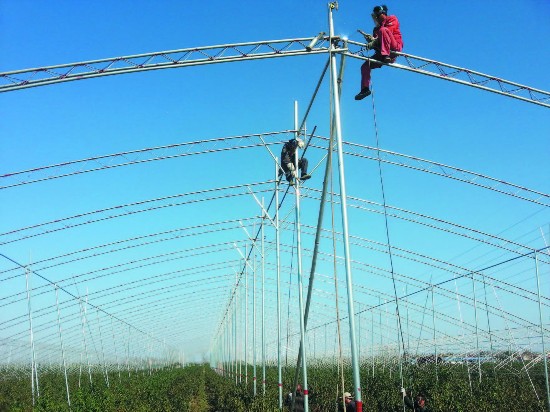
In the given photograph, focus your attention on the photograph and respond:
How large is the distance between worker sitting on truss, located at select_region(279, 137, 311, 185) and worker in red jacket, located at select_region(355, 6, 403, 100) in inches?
141

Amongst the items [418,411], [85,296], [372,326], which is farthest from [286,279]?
[418,411]

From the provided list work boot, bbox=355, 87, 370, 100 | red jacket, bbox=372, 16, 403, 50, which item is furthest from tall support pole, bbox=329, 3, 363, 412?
red jacket, bbox=372, 16, 403, 50

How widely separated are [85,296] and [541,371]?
23.3 meters

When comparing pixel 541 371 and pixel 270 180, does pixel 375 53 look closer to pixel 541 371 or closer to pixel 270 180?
pixel 270 180

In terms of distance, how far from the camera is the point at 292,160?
436 inches

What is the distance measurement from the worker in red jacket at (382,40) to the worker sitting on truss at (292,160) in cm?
358

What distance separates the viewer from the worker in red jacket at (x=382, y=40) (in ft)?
22.7

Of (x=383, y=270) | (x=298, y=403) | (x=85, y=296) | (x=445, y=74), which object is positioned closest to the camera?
(x=445, y=74)

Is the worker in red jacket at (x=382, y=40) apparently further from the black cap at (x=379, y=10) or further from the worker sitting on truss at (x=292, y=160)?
the worker sitting on truss at (x=292, y=160)

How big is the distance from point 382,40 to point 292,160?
14.8ft

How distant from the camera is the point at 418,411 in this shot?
11.6m

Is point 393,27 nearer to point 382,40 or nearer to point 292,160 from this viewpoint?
point 382,40

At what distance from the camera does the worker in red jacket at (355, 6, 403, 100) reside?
6918 mm

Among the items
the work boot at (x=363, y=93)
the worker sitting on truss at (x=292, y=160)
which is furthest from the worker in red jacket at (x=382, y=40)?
the worker sitting on truss at (x=292, y=160)
